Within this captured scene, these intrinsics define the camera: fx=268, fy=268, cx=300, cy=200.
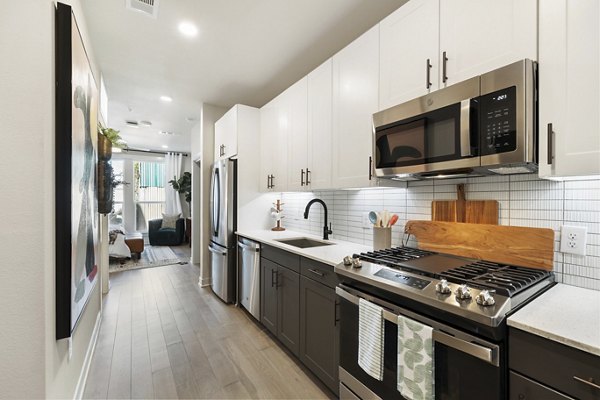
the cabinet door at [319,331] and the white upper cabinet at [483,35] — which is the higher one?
the white upper cabinet at [483,35]

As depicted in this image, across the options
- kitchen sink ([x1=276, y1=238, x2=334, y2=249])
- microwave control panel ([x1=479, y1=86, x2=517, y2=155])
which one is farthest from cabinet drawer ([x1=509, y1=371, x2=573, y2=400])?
kitchen sink ([x1=276, y1=238, x2=334, y2=249])

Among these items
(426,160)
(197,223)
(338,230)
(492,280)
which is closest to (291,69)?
(338,230)

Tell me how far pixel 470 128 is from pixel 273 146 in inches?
86.7

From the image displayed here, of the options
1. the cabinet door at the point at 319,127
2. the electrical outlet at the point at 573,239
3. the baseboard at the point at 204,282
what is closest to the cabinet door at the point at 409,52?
the cabinet door at the point at 319,127

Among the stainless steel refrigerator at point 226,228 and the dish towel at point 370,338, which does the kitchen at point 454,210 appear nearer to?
the dish towel at point 370,338

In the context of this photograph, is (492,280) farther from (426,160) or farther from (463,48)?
(463,48)

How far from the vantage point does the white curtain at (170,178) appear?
784 centimetres

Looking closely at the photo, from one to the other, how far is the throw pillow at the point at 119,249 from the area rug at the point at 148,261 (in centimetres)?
19

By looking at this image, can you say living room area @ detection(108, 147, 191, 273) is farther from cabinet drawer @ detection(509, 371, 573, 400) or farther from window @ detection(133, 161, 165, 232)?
cabinet drawer @ detection(509, 371, 573, 400)

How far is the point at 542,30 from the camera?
108cm

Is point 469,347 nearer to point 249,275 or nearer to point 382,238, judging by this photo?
→ point 382,238

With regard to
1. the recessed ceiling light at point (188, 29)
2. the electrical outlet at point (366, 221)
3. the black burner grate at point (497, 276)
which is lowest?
the black burner grate at point (497, 276)

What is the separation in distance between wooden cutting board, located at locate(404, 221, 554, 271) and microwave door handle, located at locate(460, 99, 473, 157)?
508 millimetres

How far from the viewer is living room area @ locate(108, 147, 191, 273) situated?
22.7 ft
